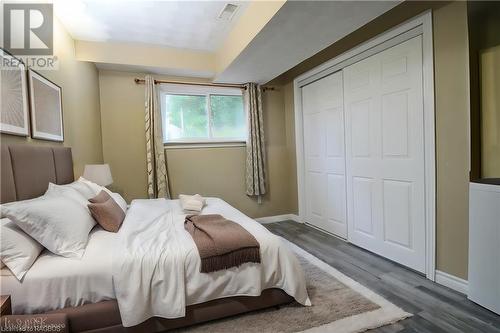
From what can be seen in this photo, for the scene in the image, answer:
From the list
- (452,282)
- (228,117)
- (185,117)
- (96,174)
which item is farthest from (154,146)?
(452,282)

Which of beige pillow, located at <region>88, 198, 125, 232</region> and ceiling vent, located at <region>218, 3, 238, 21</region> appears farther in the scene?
ceiling vent, located at <region>218, 3, 238, 21</region>

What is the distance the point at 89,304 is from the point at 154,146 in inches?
102

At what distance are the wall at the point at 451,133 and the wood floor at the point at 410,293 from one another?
0.25 metres

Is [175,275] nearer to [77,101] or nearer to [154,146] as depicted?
[77,101]

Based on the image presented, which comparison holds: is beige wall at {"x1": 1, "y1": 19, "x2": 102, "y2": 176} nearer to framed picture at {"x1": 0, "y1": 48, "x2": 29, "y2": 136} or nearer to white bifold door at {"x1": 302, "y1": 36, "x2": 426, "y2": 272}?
framed picture at {"x1": 0, "y1": 48, "x2": 29, "y2": 136}

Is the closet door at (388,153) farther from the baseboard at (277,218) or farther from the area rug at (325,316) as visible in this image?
the baseboard at (277,218)

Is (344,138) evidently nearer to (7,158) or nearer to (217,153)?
(217,153)

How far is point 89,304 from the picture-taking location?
1477 millimetres

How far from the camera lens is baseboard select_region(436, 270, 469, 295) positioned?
2010 mm

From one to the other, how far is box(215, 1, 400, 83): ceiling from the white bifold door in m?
0.54

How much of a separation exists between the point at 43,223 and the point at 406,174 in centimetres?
291

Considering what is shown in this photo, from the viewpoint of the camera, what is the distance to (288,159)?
4.61m

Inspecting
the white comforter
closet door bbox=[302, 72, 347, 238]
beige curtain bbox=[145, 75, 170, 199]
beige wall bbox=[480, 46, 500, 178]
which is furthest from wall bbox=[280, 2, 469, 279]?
beige curtain bbox=[145, 75, 170, 199]

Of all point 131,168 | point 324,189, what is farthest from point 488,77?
point 131,168
